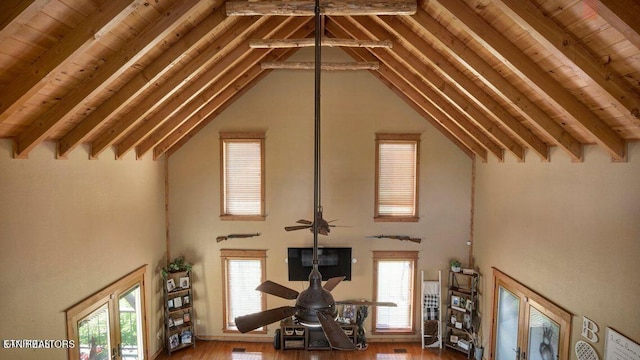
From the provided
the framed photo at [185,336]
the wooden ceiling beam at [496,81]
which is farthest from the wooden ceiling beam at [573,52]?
the framed photo at [185,336]

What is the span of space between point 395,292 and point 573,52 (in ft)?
19.2

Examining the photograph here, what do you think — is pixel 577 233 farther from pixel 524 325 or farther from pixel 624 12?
pixel 624 12

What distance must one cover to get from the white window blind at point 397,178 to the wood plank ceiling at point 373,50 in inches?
66.9

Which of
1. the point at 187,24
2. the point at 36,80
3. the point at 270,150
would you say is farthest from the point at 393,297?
the point at 36,80

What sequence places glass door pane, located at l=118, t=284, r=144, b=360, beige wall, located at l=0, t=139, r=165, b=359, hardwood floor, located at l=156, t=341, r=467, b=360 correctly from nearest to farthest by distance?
beige wall, located at l=0, t=139, r=165, b=359
glass door pane, located at l=118, t=284, r=144, b=360
hardwood floor, located at l=156, t=341, r=467, b=360

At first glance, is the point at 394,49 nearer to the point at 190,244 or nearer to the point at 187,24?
the point at 187,24

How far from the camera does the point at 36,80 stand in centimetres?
296

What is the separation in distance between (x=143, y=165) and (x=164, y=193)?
1.02 meters

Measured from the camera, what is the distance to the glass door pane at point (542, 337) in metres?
4.82

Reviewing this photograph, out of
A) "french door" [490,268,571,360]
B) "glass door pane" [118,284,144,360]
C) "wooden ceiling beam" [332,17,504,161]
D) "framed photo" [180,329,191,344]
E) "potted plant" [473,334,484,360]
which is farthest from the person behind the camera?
"framed photo" [180,329,191,344]

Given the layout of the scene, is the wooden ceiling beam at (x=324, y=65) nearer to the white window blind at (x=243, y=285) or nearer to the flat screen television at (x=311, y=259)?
the flat screen television at (x=311, y=259)

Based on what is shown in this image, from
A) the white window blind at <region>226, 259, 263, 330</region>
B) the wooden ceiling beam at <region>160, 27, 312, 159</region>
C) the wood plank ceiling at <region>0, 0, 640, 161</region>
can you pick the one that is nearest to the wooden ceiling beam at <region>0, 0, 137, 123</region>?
the wood plank ceiling at <region>0, 0, 640, 161</region>

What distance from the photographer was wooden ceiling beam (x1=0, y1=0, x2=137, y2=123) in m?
2.84

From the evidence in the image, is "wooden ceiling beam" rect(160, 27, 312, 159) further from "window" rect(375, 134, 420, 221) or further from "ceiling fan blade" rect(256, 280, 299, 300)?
"ceiling fan blade" rect(256, 280, 299, 300)
